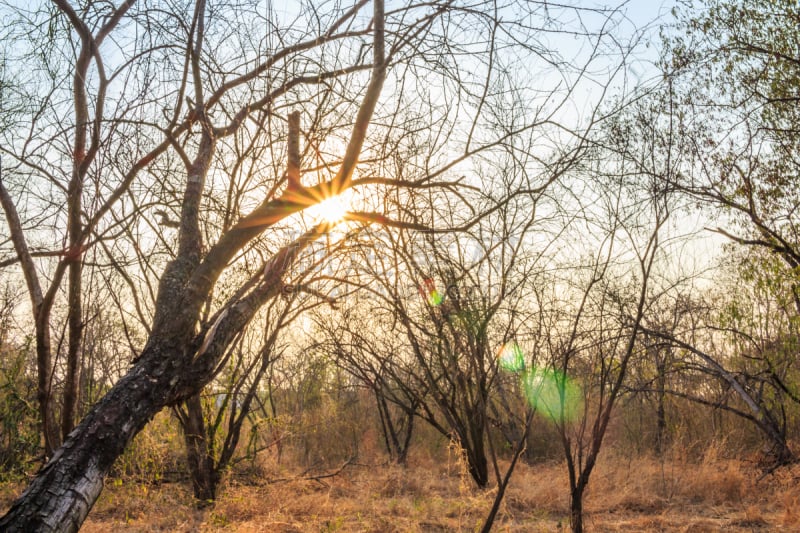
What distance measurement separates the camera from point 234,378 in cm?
651

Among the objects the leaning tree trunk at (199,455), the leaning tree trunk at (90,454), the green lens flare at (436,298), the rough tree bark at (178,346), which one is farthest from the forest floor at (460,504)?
the leaning tree trunk at (90,454)

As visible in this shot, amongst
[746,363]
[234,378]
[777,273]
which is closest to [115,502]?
[234,378]

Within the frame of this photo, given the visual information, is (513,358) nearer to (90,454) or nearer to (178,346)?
(178,346)

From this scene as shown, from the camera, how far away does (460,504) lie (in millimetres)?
5176

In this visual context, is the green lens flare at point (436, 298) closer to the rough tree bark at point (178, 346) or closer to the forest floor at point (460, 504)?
the rough tree bark at point (178, 346)

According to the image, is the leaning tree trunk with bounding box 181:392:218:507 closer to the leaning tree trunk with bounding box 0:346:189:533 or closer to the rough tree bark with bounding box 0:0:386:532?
the rough tree bark with bounding box 0:0:386:532

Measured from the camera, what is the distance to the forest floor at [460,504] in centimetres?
556

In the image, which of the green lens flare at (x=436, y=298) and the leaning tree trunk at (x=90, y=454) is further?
the green lens flare at (x=436, y=298)

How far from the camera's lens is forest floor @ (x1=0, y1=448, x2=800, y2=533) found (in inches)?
219

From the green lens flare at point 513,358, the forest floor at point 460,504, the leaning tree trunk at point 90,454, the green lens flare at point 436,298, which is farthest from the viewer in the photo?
the green lens flare at point 513,358

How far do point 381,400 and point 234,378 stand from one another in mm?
6542

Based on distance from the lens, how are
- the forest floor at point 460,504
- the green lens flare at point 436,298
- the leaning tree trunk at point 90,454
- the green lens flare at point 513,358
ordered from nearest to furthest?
Answer: 1. the leaning tree trunk at point 90,454
2. the green lens flare at point 436,298
3. the forest floor at point 460,504
4. the green lens flare at point 513,358

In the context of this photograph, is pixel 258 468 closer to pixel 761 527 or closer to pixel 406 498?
pixel 406 498

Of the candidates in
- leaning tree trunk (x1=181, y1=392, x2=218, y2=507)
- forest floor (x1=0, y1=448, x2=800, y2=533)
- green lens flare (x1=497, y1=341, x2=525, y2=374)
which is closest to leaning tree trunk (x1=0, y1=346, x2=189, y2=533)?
forest floor (x1=0, y1=448, x2=800, y2=533)
